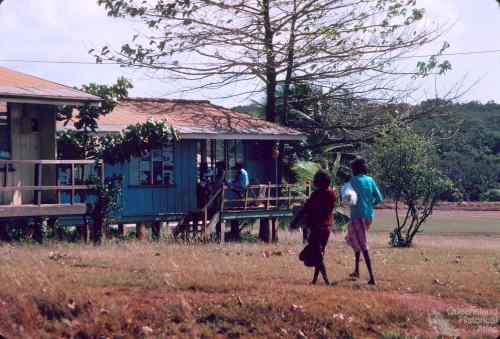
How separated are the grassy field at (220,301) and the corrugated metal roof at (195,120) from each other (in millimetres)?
11049

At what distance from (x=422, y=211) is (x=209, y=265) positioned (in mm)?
13814

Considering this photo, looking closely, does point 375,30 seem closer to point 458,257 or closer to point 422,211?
point 422,211

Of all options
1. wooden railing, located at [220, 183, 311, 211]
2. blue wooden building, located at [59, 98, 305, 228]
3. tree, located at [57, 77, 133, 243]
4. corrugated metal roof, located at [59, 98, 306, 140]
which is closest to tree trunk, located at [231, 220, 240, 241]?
wooden railing, located at [220, 183, 311, 211]

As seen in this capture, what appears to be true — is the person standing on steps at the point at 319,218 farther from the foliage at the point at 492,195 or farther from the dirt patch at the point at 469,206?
the foliage at the point at 492,195

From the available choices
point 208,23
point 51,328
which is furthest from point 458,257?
point 208,23

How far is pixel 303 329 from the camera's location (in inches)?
364

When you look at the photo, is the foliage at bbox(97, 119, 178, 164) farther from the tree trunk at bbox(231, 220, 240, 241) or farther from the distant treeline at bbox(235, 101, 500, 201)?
the distant treeline at bbox(235, 101, 500, 201)

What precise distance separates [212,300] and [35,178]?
9714mm

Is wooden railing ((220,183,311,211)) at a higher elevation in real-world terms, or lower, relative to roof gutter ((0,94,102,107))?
lower

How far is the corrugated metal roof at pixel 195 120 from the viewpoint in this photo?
24.0 m

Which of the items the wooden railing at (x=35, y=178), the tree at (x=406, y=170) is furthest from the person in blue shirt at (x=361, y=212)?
the tree at (x=406, y=170)

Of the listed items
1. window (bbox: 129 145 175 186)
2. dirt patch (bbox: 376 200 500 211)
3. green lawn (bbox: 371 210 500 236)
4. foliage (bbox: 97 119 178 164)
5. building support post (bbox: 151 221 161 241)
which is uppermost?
foliage (bbox: 97 119 178 164)

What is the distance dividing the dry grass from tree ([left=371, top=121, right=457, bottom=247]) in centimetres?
1121

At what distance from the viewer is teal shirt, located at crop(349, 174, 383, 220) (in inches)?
469
